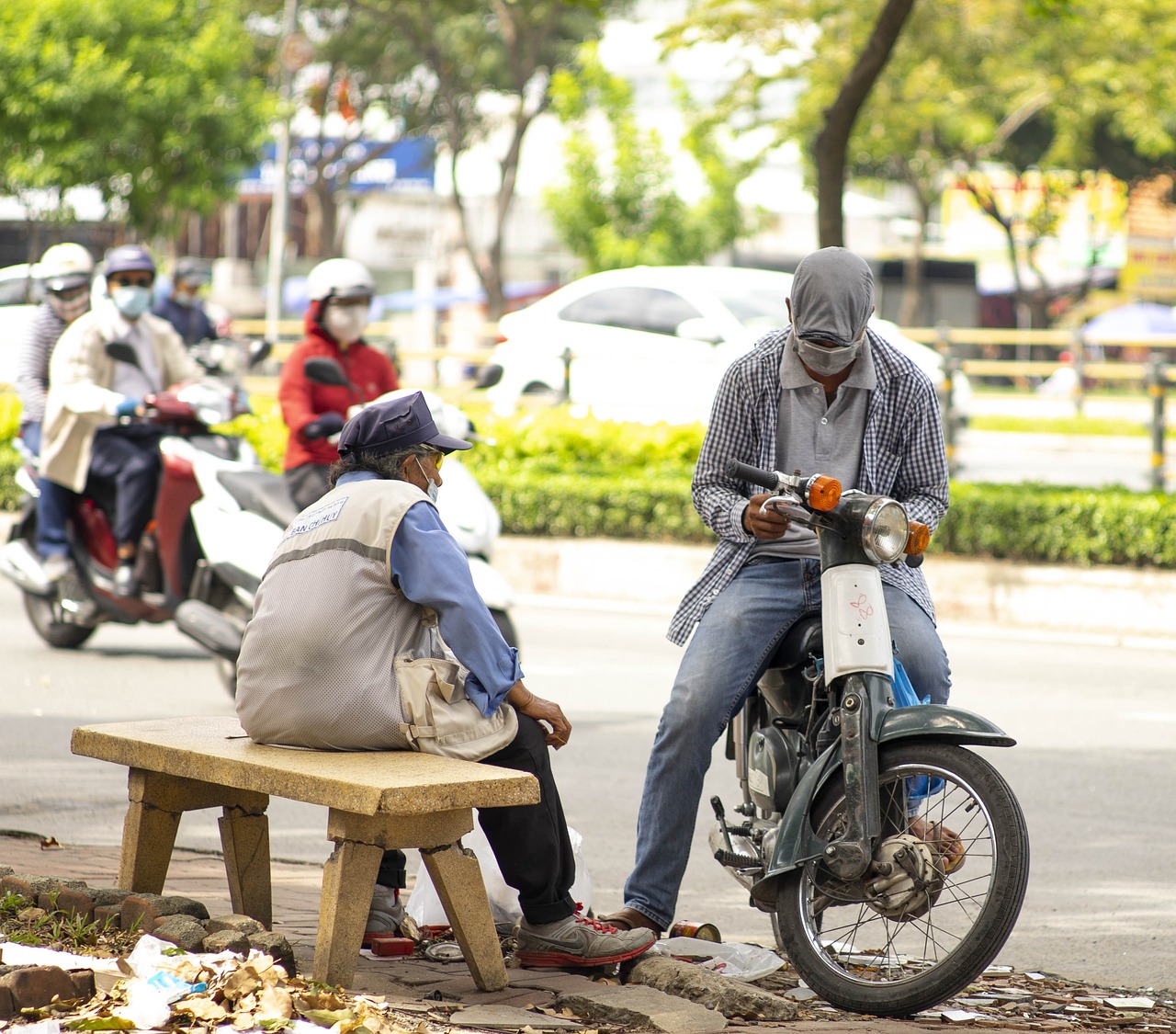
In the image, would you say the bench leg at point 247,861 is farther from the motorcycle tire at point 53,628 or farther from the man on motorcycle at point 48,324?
the man on motorcycle at point 48,324

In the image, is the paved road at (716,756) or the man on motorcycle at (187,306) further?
the man on motorcycle at (187,306)

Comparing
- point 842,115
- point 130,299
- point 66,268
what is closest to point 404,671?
point 130,299

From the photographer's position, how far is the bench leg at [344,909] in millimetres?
3793

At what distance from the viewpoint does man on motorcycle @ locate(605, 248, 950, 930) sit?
4270 millimetres

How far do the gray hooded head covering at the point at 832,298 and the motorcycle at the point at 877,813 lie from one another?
0.39m

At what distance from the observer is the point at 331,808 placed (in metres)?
3.85

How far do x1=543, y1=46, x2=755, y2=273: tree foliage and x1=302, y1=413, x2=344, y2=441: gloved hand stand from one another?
24.6m

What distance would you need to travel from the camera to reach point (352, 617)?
159 inches

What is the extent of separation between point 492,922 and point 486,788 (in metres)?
0.40

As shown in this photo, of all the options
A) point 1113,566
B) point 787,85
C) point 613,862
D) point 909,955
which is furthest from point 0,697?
point 787,85

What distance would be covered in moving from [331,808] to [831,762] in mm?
1129

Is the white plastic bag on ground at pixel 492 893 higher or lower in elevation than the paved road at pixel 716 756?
higher

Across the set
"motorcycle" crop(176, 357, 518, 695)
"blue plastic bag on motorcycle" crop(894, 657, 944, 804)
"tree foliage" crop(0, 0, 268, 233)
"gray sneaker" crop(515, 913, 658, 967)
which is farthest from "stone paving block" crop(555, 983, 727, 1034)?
"tree foliage" crop(0, 0, 268, 233)

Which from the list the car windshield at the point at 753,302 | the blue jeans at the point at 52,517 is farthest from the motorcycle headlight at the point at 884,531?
the car windshield at the point at 753,302
